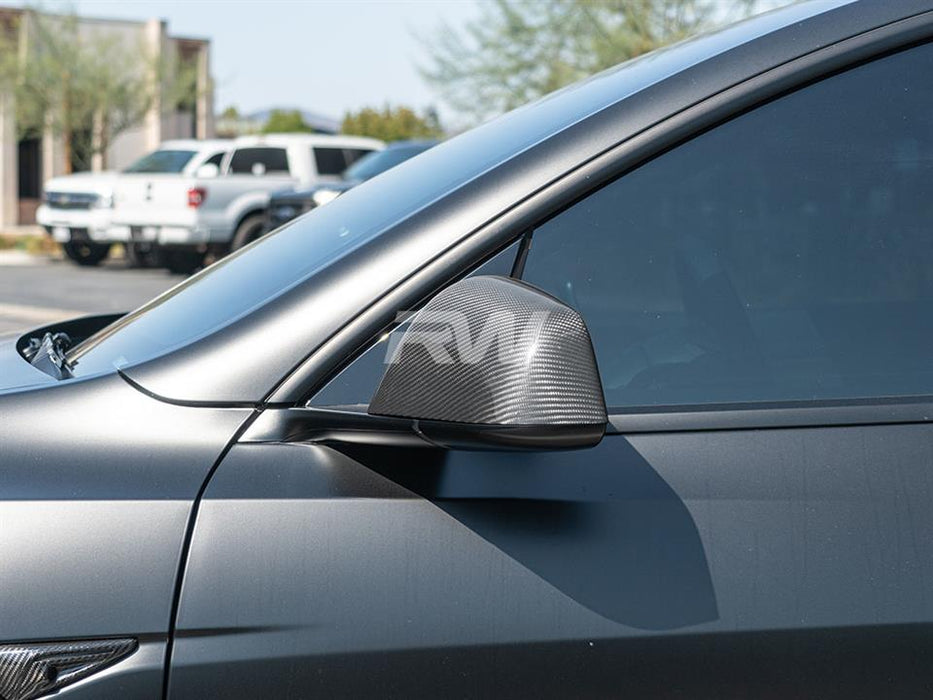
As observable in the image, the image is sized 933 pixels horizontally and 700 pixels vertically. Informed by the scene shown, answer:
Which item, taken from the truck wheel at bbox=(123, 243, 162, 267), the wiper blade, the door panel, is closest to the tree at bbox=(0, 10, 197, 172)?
the truck wheel at bbox=(123, 243, 162, 267)

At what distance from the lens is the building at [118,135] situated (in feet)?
113

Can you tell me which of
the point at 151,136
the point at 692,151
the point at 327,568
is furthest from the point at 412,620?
the point at 151,136

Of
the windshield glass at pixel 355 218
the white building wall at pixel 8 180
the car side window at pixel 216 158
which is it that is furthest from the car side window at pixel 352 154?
the white building wall at pixel 8 180

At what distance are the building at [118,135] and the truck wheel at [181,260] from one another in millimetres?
13376

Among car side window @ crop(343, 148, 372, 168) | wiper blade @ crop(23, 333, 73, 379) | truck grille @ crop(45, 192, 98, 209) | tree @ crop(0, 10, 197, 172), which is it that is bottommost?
truck grille @ crop(45, 192, 98, 209)

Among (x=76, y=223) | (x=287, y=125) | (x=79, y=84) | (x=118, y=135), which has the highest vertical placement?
(x=79, y=84)

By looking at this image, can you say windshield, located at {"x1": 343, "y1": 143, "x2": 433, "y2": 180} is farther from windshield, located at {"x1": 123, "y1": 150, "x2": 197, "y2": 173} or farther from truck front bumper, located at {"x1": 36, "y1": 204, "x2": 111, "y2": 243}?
truck front bumper, located at {"x1": 36, "y1": 204, "x2": 111, "y2": 243}

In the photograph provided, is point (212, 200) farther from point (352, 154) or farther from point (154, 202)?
point (352, 154)

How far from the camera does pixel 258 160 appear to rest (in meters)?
19.6

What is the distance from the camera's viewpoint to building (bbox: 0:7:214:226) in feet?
113

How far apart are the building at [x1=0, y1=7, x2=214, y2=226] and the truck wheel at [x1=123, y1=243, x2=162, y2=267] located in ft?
39.0

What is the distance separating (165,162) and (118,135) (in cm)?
1620

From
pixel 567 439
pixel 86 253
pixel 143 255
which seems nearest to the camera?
pixel 567 439

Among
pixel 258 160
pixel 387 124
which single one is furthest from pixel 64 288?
pixel 387 124
